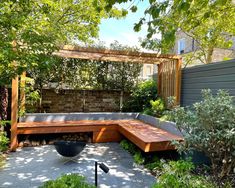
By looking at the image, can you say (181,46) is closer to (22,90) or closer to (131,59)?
(131,59)

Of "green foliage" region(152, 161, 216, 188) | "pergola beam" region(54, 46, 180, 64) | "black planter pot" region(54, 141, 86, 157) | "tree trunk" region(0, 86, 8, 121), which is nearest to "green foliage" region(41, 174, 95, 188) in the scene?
"green foliage" region(152, 161, 216, 188)

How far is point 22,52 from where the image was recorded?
109 inches

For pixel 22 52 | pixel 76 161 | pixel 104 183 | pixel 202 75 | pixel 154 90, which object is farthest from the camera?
pixel 154 90

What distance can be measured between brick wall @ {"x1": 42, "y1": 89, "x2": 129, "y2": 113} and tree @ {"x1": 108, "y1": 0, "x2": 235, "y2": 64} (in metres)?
2.90

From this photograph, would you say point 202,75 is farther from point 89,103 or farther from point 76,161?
point 89,103

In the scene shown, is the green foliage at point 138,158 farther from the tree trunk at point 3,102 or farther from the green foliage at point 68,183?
the tree trunk at point 3,102

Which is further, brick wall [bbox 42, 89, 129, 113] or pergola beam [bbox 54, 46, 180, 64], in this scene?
brick wall [bbox 42, 89, 129, 113]

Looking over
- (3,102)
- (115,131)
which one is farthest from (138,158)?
(3,102)

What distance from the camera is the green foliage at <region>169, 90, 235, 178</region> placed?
3.01m

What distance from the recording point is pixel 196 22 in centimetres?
456

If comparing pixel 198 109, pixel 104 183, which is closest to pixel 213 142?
pixel 198 109

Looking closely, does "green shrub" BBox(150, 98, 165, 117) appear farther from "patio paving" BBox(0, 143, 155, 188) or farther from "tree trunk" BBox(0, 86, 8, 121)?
"tree trunk" BBox(0, 86, 8, 121)

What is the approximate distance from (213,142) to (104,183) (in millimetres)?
1860

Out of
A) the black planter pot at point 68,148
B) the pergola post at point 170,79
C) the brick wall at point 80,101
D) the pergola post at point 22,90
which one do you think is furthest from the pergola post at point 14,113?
the pergola post at point 170,79
